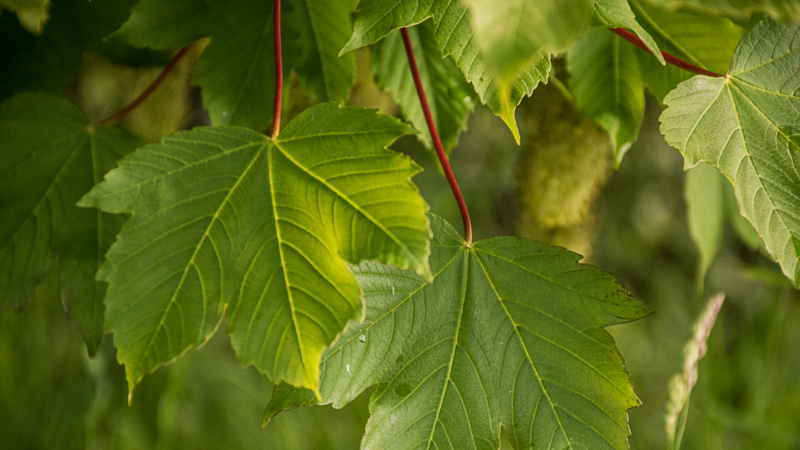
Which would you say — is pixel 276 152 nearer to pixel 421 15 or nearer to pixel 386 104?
pixel 421 15

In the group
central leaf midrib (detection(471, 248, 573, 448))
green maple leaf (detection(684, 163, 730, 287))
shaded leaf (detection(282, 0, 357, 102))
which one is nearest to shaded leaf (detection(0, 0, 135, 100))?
shaded leaf (detection(282, 0, 357, 102))

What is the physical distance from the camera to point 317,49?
405 millimetres

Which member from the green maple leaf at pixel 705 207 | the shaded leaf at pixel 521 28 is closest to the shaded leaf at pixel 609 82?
the green maple leaf at pixel 705 207

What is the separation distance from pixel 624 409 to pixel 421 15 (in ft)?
0.88

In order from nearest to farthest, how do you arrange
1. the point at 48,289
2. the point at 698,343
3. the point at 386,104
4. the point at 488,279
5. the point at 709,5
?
1. the point at 709,5
2. the point at 488,279
3. the point at 698,343
4. the point at 386,104
5. the point at 48,289

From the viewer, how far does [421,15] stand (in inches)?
11.6

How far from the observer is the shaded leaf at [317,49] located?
1.31 ft

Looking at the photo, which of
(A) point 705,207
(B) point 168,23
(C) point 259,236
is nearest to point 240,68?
(B) point 168,23

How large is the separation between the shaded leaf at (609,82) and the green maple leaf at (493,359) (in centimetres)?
18

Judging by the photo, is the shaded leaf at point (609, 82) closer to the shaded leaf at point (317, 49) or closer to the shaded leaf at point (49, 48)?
the shaded leaf at point (317, 49)

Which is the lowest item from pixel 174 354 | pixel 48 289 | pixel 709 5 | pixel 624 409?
pixel 48 289

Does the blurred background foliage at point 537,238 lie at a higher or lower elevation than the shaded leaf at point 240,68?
lower

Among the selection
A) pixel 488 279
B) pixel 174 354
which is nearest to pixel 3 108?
pixel 174 354

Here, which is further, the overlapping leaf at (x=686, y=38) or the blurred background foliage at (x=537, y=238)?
the blurred background foliage at (x=537, y=238)
